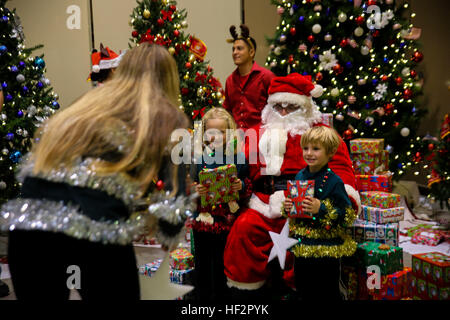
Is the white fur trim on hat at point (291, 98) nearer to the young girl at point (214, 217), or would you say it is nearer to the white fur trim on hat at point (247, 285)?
the young girl at point (214, 217)

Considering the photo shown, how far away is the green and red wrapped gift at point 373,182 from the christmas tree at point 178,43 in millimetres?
2050

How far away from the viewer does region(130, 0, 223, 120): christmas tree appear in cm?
488

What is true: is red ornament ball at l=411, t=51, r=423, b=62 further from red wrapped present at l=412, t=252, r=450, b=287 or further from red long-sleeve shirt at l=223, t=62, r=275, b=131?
red wrapped present at l=412, t=252, r=450, b=287

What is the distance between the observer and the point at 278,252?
2.82 metres

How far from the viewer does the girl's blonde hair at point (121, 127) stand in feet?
5.33

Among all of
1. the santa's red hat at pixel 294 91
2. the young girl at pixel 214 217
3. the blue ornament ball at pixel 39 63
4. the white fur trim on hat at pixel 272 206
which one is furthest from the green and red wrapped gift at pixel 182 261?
→ the blue ornament ball at pixel 39 63

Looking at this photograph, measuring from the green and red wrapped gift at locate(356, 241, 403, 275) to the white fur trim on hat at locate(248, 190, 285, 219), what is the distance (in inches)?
26.5

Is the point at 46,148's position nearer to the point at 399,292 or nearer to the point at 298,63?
the point at 399,292

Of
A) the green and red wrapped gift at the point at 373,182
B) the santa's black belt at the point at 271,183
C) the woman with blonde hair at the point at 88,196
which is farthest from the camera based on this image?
the green and red wrapped gift at the point at 373,182

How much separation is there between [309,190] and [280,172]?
0.84 m

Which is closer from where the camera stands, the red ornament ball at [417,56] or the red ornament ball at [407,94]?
the red ornament ball at [407,94]

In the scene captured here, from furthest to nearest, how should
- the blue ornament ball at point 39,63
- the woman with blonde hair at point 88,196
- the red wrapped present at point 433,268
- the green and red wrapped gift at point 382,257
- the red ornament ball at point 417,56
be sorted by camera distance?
1. the red ornament ball at point 417,56
2. the blue ornament ball at point 39,63
3. the green and red wrapped gift at point 382,257
4. the red wrapped present at point 433,268
5. the woman with blonde hair at point 88,196
